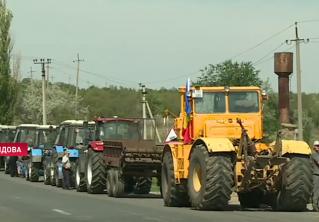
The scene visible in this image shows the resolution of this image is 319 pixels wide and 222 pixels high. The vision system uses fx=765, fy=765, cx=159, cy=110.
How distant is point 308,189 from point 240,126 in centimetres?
247

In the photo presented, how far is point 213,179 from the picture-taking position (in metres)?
17.9

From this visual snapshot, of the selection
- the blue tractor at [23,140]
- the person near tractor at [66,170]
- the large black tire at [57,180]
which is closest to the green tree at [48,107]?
the blue tractor at [23,140]

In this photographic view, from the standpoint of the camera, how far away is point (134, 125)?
28.4 metres

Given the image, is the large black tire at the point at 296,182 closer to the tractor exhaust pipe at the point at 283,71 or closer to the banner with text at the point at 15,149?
the banner with text at the point at 15,149

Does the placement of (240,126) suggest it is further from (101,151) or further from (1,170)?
(1,170)

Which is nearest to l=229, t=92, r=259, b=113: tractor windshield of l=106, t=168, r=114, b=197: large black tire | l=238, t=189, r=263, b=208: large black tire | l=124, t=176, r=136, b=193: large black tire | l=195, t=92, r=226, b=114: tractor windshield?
l=195, t=92, r=226, b=114: tractor windshield

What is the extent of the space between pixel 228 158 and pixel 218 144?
413mm

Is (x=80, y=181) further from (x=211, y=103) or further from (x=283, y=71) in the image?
(x=283, y=71)

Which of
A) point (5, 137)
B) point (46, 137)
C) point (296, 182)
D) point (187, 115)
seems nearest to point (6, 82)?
point (5, 137)

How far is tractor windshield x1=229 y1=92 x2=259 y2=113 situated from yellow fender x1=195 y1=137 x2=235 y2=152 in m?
2.02

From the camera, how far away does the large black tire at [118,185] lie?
83.3 ft

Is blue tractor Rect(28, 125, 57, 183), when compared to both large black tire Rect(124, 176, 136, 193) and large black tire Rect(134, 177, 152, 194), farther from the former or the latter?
→ large black tire Rect(134, 177, 152, 194)

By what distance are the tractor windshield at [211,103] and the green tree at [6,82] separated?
51.2 m

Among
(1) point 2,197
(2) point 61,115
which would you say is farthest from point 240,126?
(2) point 61,115
